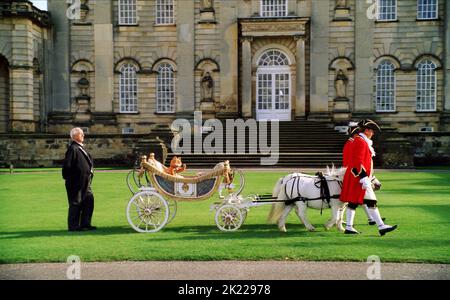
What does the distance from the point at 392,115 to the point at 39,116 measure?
23.0 m

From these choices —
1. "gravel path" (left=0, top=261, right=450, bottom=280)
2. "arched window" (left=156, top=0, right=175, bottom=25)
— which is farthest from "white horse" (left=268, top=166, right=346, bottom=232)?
"arched window" (left=156, top=0, right=175, bottom=25)

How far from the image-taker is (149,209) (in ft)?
36.4

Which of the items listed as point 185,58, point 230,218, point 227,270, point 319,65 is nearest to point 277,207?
point 230,218

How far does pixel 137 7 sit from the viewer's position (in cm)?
3691

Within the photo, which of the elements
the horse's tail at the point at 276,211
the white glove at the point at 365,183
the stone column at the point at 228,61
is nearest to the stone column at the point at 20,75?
the stone column at the point at 228,61

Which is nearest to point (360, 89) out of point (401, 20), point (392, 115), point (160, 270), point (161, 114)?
point (392, 115)

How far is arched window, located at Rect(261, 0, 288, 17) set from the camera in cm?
3574

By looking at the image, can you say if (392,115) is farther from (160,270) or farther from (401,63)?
(160,270)

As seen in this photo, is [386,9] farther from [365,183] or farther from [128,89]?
[365,183]

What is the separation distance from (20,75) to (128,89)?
699 centimetres

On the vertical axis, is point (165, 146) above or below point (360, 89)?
below

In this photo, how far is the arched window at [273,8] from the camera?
35.7 metres

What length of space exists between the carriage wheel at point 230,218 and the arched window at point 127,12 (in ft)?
92.9

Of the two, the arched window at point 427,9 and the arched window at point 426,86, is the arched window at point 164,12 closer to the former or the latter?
the arched window at point 427,9
